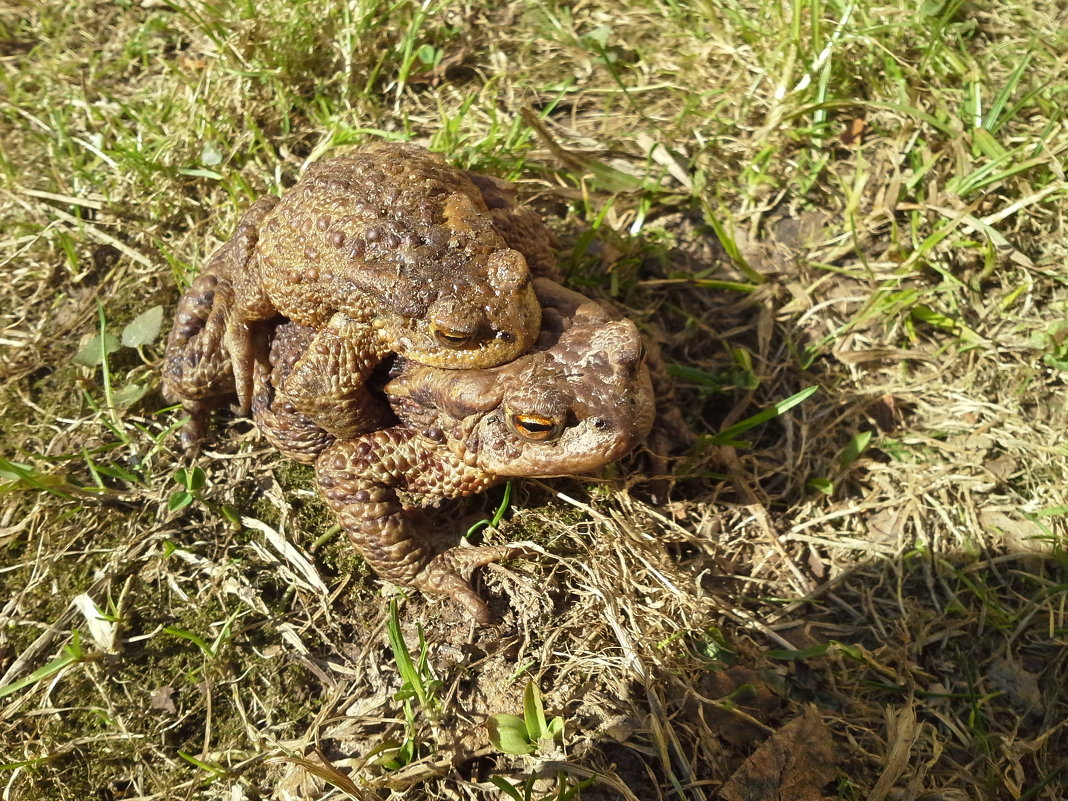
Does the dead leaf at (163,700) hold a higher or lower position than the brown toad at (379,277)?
lower

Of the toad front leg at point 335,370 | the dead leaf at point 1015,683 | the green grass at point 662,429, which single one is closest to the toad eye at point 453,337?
the toad front leg at point 335,370

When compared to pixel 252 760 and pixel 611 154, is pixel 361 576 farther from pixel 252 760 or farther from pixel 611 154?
pixel 611 154

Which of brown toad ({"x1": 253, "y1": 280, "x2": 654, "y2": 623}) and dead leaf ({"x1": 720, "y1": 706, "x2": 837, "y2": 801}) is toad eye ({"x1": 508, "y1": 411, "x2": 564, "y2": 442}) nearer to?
brown toad ({"x1": 253, "y1": 280, "x2": 654, "y2": 623})

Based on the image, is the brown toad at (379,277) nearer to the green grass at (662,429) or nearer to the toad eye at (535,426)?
the toad eye at (535,426)

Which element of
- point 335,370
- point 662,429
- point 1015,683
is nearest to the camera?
point 335,370

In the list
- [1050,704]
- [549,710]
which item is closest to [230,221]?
[549,710]

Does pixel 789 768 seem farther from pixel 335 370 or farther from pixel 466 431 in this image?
pixel 335 370

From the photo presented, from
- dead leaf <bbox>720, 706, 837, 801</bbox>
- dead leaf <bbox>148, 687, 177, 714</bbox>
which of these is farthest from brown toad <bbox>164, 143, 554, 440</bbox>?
dead leaf <bbox>720, 706, 837, 801</bbox>

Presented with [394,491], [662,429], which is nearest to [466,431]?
[394,491]
